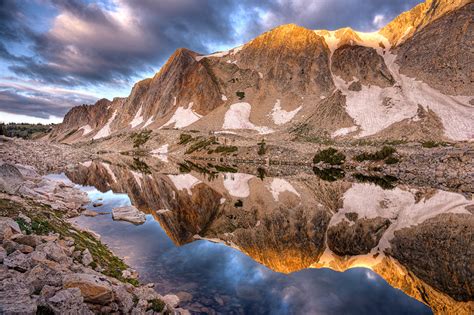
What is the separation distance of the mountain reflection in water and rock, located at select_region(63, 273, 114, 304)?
4.52m

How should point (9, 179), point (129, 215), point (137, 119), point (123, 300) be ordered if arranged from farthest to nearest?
point (137, 119) < point (129, 215) < point (9, 179) < point (123, 300)

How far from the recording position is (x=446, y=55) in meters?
97.6

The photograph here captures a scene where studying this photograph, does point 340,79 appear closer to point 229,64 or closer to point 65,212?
point 229,64

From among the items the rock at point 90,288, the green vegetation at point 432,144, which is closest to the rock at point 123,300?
the rock at point 90,288

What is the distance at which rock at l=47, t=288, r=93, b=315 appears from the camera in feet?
23.6

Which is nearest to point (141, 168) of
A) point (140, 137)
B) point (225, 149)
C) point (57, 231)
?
point (225, 149)

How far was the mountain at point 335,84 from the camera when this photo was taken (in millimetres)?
90250

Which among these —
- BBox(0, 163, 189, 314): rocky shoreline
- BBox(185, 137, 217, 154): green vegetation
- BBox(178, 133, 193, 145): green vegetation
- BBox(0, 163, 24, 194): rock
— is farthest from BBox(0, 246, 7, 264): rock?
BBox(178, 133, 193, 145): green vegetation

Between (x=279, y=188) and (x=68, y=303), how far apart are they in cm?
3352

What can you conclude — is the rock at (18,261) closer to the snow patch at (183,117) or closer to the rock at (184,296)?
the rock at (184,296)

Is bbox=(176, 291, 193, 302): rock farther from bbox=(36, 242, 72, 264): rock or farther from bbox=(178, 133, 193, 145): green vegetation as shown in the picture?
bbox=(178, 133, 193, 145): green vegetation

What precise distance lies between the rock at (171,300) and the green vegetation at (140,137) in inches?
4917

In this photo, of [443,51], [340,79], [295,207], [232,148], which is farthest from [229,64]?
[295,207]

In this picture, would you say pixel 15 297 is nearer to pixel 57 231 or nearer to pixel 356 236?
pixel 57 231
